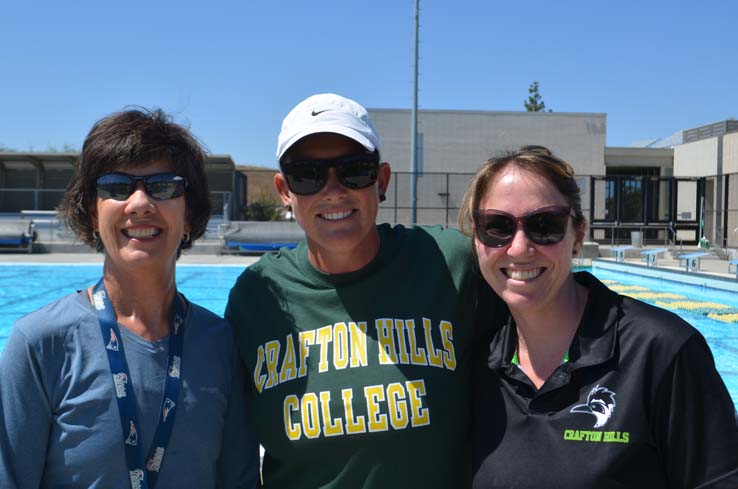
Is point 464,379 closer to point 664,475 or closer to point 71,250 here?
point 664,475

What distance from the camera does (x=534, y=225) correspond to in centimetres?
176

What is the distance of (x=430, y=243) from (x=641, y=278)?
46.7 ft

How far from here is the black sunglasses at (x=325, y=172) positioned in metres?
1.94

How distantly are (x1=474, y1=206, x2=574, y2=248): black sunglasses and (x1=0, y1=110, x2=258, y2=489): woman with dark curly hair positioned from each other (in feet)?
2.99

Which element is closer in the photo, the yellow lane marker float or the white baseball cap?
the white baseball cap

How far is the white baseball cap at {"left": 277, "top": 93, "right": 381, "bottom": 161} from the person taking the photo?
1.88m

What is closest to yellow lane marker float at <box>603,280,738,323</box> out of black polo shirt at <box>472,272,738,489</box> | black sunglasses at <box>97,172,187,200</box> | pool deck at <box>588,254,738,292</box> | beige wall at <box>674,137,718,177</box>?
pool deck at <box>588,254,738,292</box>

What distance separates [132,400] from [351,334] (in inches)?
26.5

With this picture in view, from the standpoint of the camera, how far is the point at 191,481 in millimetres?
1656

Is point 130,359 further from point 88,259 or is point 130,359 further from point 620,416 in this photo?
point 88,259

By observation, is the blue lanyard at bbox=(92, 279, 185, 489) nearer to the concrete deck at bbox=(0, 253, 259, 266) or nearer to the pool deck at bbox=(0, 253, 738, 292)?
the pool deck at bbox=(0, 253, 738, 292)

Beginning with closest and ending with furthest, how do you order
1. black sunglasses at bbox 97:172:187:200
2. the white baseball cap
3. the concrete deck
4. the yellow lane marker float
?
1. black sunglasses at bbox 97:172:187:200
2. the white baseball cap
3. the yellow lane marker float
4. the concrete deck

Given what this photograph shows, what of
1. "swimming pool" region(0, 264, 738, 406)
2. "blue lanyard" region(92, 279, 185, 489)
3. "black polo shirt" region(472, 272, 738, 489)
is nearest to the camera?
"black polo shirt" region(472, 272, 738, 489)

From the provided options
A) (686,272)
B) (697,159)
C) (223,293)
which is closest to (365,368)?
(223,293)
